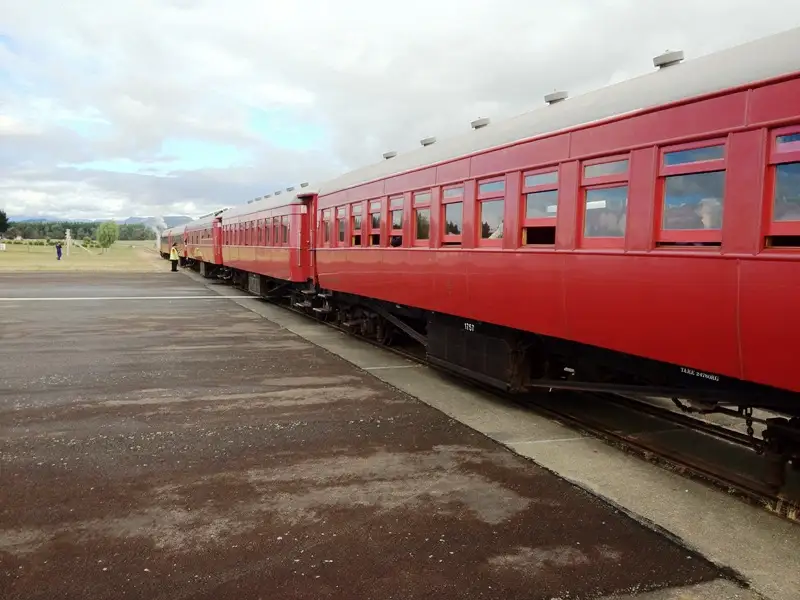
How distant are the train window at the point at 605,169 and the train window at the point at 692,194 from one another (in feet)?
1.41

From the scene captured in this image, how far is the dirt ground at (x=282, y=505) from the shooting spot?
3.51 m

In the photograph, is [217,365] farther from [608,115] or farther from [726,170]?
[726,170]

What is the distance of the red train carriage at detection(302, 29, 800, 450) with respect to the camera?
416cm

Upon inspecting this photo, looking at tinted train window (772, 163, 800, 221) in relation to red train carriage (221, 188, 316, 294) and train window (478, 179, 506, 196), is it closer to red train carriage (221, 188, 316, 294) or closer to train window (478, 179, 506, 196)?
train window (478, 179, 506, 196)

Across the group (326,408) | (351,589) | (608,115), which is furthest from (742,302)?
(326,408)

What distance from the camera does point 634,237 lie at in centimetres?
518

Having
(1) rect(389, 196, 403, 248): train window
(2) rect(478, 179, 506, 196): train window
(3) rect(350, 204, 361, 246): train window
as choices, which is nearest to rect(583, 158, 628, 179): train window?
(2) rect(478, 179, 506, 196): train window

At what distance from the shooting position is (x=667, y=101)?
4941 mm

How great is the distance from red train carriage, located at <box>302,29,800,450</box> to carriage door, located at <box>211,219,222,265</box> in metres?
22.0

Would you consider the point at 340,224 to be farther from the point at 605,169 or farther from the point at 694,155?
the point at 694,155

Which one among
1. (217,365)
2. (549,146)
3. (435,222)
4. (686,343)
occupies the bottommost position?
(217,365)

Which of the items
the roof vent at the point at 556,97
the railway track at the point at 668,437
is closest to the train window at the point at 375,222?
the railway track at the point at 668,437

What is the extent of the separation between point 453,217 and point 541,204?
5.84ft

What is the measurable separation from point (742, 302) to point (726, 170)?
35.2 inches
